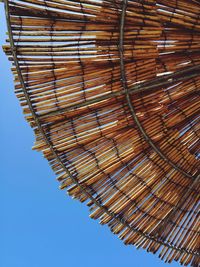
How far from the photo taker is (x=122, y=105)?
728 cm

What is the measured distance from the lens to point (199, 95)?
7.38 m

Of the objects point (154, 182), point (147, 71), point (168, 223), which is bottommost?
point (168, 223)

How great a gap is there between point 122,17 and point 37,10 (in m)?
1.28

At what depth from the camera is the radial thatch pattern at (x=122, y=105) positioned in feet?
21.2

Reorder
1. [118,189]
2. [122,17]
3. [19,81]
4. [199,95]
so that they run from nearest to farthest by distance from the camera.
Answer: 1. [122,17]
2. [19,81]
3. [199,95]
4. [118,189]

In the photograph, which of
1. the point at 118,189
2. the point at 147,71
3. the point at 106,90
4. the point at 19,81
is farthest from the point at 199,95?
the point at 19,81

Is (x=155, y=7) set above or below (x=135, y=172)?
above

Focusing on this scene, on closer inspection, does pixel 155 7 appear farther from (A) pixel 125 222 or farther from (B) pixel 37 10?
(A) pixel 125 222

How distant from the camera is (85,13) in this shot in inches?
252

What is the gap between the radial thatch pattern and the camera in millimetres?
6461

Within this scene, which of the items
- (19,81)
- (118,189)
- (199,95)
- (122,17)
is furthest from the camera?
(118,189)

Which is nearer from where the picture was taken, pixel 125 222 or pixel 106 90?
pixel 106 90

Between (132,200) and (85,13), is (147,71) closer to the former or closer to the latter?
(85,13)

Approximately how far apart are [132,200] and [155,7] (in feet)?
11.7
